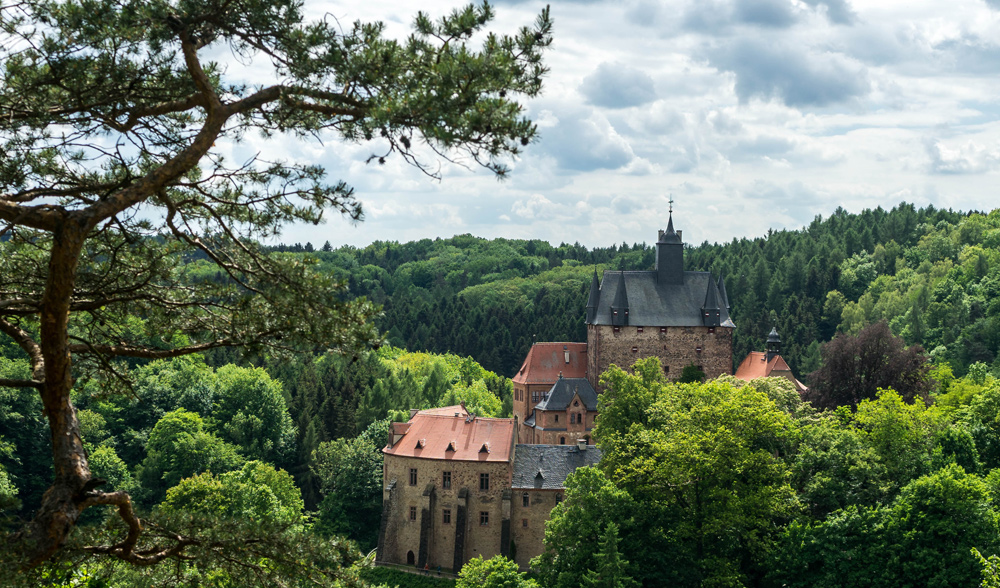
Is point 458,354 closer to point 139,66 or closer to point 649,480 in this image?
point 649,480

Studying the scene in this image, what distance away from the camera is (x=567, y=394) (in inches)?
2120

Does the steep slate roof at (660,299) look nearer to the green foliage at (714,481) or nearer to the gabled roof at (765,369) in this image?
the gabled roof at (765,369)

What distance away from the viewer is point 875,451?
34219 mm

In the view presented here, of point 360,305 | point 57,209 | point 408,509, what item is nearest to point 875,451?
point 408,509

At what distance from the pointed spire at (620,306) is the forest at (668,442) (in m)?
7.05

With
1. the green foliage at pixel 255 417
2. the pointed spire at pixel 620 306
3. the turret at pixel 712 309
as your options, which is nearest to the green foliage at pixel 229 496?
the green foliage at pixel 255 417

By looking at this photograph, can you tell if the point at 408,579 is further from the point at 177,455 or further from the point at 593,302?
the point at 593,302

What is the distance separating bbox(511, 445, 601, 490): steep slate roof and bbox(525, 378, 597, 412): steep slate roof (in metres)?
7.46

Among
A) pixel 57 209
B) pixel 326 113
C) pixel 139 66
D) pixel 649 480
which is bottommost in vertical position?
pixel 649 480

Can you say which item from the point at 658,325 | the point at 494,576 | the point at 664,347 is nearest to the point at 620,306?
the point at 658,325

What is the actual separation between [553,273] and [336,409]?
90.5 metres

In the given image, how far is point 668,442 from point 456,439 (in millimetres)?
13355

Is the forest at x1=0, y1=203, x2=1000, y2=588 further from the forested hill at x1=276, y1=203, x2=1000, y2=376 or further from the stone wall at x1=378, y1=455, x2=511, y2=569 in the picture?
the stone wall at x1=378, y1=455, x2=511, y2=569

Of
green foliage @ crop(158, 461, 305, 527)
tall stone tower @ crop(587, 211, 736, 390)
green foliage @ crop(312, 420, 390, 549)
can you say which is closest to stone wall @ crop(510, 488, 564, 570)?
green foliage @ crop(312, 420, 390, 549)
